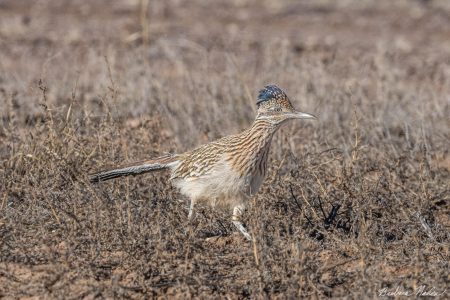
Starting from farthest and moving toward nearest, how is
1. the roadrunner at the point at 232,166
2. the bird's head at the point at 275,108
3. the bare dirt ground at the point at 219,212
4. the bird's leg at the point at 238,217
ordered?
the bird's head at the point at 275,108 < the roadrunner at the point at 232,166 < the bird's leg at the point at 238,217 < the bare dirt ground at the point at 219,212

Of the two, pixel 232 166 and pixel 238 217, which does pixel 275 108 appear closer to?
pixel 232 166

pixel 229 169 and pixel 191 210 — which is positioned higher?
pixel 229 169

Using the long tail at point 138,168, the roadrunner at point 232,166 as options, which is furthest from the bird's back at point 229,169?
the long tail at point 138,168

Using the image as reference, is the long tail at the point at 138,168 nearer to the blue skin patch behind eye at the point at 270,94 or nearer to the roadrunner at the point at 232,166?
the roadrunner at the point at 232,166

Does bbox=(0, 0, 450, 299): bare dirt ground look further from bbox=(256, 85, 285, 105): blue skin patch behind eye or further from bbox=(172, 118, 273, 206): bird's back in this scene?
bbox=(256, 85, 285, 105): blue skin patch behind eye

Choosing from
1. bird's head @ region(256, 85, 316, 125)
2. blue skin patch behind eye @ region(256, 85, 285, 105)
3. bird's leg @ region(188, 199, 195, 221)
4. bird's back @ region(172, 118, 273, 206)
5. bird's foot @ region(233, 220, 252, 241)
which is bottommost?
bird's foot @ region(233, 220, 252, 241)

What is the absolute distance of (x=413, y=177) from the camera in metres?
7.97

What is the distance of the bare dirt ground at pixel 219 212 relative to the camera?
5.53 metres

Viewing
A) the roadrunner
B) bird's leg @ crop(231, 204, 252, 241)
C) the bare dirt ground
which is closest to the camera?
the bare dirt ground

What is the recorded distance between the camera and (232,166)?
6.48m

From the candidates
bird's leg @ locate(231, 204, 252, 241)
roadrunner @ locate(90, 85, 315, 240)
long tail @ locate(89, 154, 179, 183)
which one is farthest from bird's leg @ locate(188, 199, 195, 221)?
long tail @ locate(89, 154, 179, 183)

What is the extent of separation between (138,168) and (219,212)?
653 millimetres

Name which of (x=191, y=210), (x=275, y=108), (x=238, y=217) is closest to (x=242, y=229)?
(x=238, y=217)

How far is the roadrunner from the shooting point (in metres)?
6.48
